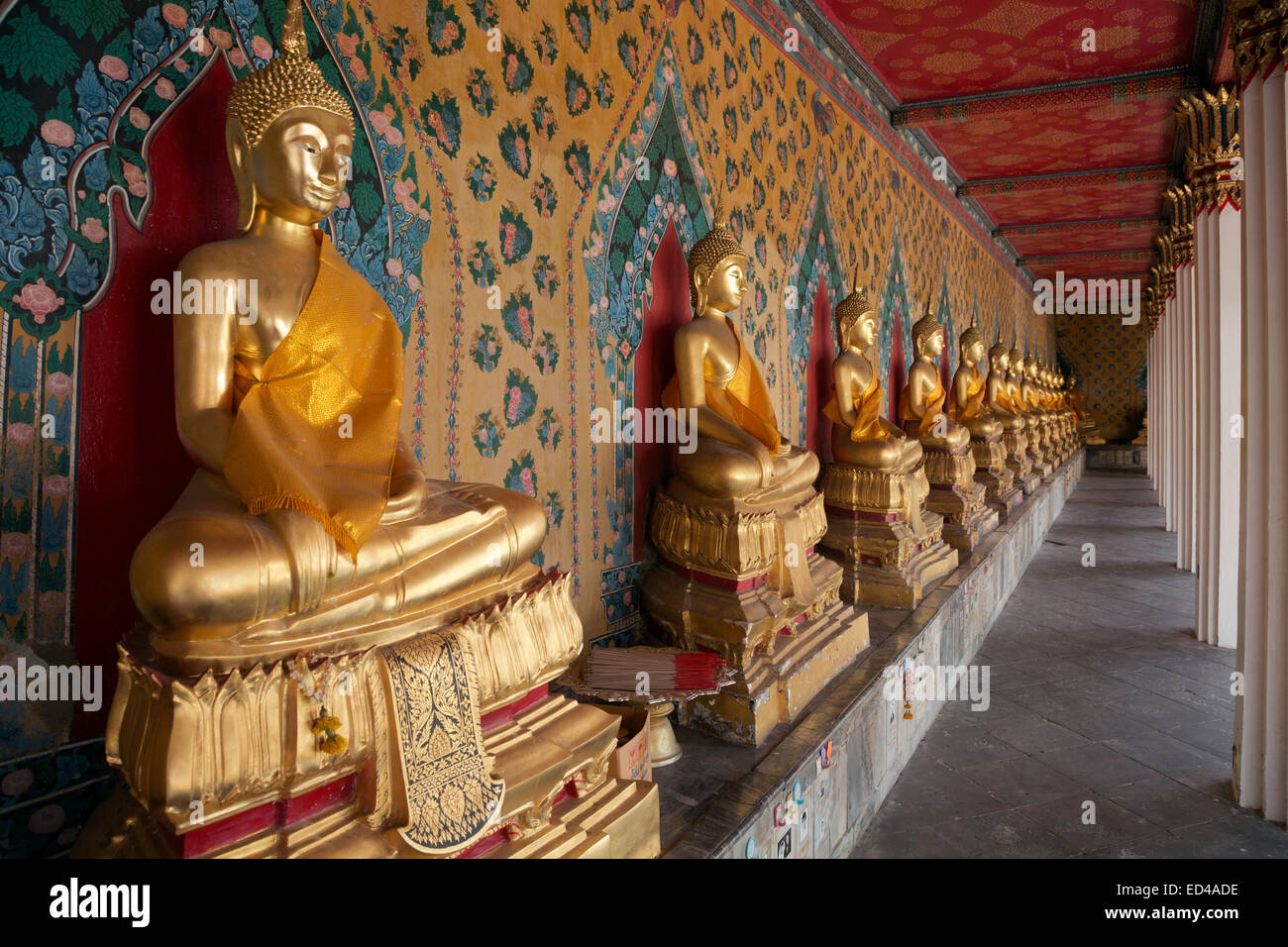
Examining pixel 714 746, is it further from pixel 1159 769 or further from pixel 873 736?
pixel 1159 769

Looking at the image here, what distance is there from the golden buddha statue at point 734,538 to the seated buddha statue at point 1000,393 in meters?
7.33

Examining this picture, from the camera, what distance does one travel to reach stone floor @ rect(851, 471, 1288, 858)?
3049 mm

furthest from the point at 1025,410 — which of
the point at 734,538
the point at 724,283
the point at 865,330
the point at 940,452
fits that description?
the point at 734,538

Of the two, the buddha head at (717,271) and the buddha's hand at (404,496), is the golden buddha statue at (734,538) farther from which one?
the buddha's hand at (404,496)

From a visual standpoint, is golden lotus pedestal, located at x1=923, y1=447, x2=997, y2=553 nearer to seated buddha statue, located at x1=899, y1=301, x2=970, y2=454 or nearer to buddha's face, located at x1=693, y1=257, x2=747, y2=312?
seated buddha statue, located at x1=899, y1=301, x2=970, y2=454

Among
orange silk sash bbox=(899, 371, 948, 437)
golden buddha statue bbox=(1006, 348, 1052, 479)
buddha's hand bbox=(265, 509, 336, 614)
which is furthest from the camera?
golden buddha statue bbox=(1006, 348, 1052, 479)

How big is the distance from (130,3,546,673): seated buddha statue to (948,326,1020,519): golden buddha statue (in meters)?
7.33

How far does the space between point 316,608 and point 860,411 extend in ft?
13.0

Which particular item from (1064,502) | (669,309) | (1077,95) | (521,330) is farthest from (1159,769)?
(1064,502)

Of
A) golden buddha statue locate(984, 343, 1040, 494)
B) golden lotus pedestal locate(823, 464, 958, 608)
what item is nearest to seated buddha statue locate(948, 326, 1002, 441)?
→ golden buddha statue locate(984, 343, 1040, 494)

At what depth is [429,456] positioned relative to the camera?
244 cm

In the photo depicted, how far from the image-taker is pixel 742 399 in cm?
357

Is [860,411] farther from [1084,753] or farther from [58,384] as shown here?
[58,384]

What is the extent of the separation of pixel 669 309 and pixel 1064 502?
12089mm
